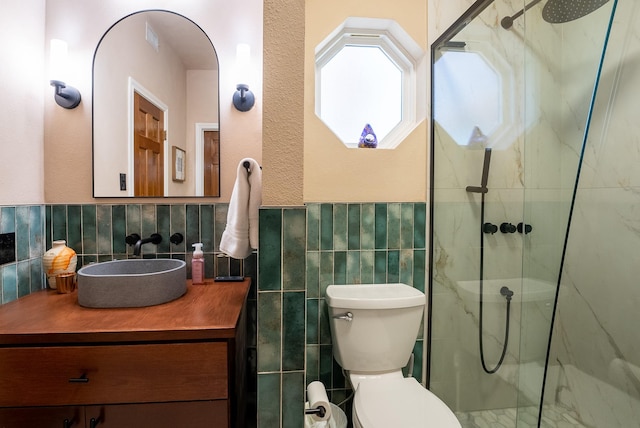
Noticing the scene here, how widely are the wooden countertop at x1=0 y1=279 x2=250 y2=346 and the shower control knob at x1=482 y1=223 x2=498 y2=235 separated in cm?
112

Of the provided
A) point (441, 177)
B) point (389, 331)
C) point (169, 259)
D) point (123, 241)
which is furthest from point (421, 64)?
point (123, 241)

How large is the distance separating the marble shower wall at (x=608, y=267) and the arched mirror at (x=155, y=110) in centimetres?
158

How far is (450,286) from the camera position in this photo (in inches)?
64.0

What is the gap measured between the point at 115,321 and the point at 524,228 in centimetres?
154

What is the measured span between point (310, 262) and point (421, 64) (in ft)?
4.13

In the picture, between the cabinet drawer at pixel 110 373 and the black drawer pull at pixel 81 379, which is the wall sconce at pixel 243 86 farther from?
the black drawer pull at pixel 81 379

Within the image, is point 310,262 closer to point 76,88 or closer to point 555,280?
point 555,280

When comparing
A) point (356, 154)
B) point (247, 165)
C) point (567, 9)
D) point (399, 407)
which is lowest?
point (399, 407)

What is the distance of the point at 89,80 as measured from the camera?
1.54 meters

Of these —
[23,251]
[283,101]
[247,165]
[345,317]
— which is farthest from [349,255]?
[23,251]

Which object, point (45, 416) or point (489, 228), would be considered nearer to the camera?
point (45, 416)

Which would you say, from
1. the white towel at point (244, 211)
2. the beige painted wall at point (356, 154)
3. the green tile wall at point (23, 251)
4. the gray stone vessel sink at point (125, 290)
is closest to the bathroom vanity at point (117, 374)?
the gray stone vessel sink at point (125, 290)

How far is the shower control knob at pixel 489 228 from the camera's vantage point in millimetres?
1444

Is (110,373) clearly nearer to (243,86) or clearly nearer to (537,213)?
(243,86)
